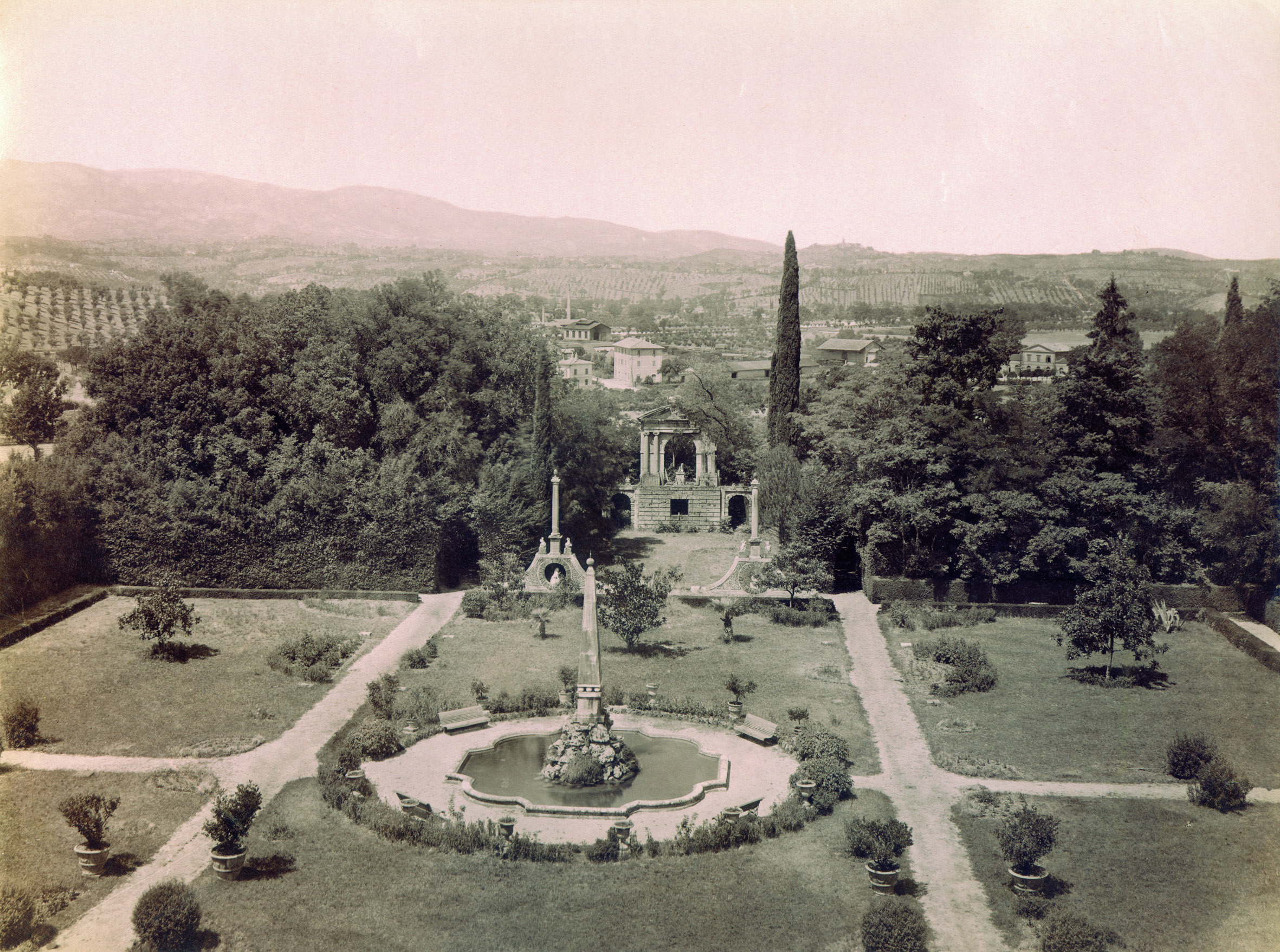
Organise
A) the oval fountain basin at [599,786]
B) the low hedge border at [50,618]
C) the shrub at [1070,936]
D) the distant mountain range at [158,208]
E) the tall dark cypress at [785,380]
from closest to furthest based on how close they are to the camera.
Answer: the shrub at [1070,936]
the oval fountain basin at [599,786]
the low hedge border at [50,618]
the tall dark cypress at [785,380]
the distant mountain range at [158,208]

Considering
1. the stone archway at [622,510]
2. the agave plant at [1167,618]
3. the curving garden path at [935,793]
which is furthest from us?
the stone archway at [622,510]

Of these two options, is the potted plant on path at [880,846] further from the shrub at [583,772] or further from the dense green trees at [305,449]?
the dense green trees at [305,449]

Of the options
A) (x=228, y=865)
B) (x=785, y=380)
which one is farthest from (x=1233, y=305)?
(x=228, y=865)

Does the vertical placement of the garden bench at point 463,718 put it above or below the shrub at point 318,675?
above

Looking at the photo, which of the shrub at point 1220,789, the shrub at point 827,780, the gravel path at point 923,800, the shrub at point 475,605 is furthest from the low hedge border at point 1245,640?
the shrub at point 475,605

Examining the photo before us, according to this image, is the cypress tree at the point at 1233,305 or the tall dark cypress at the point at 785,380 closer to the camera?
the tall dark cypress at the point at 785,380

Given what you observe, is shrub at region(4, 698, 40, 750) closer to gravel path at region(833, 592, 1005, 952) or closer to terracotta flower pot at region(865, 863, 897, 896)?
gravel path at region(833, 592, 1005, 952)

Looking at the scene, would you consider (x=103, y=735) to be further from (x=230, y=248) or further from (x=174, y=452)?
(x=230, y=248)

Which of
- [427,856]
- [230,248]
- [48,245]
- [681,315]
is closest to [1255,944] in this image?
[427,856]
